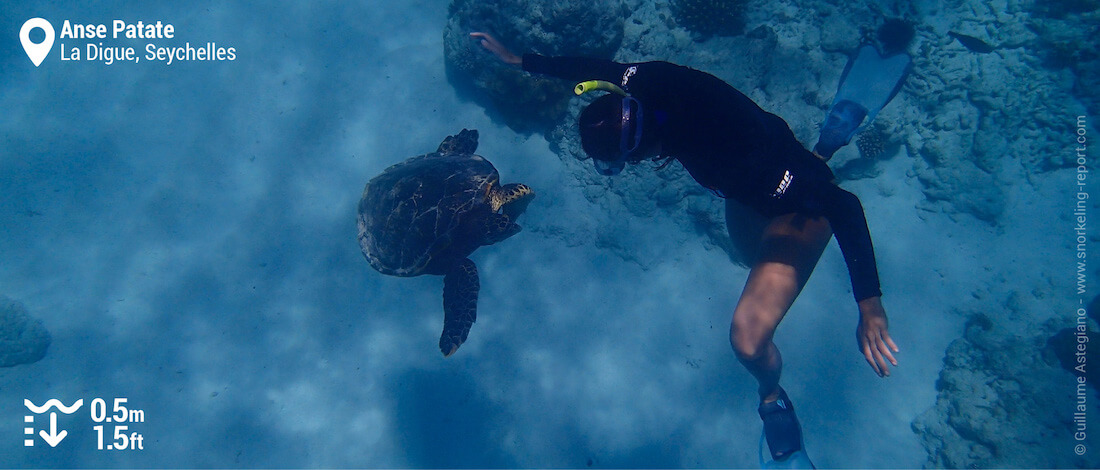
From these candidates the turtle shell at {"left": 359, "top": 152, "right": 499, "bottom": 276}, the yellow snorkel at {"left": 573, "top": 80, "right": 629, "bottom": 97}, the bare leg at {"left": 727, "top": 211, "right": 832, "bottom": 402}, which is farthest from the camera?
the turtle shell at {"left": 359, "top": 152, "right": 499, "bottom": 276}

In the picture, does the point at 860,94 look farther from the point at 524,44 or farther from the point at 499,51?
the point at 499,51

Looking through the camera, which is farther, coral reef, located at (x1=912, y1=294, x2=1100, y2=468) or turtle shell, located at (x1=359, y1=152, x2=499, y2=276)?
coral reef, located at (x1=912, y1=294, x2=1100, y2=468)

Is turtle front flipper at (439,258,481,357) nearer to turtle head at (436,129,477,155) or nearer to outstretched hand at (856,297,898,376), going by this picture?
turtle head at (436,129,477,155)

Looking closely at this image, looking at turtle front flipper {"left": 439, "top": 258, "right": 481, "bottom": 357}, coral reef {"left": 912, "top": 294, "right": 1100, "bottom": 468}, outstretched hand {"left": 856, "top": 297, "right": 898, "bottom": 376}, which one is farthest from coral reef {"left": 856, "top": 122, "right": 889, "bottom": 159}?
turtle front flipper {"left": 439, "top": 258, "right": 481, "bottom": 357}

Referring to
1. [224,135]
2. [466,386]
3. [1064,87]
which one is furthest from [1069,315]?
[224,135]

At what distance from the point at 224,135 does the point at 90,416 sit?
4.91m

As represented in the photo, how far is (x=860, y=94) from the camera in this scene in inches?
242

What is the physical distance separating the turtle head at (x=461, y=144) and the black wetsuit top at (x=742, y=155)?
10.4ft

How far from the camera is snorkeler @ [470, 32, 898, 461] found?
3.12 meters

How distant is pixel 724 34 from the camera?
24.5ft

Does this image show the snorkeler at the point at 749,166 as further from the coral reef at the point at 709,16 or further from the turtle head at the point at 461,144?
the coral reef at the point at 709,16

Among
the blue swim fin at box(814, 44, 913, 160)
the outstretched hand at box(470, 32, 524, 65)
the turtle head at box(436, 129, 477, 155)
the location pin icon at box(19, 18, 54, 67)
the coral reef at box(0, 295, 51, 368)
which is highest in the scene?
the location pin icon at box(19, 18, 54, 67)

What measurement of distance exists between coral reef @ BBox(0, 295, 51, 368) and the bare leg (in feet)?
35.4

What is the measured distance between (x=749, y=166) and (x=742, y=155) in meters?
0.12
